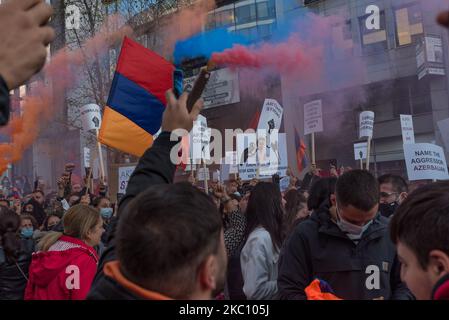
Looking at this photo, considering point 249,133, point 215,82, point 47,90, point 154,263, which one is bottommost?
point 154,263

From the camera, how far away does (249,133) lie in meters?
10.3

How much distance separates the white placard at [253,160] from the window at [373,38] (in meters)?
12.6

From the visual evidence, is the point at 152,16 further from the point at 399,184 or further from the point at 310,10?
the point at 399,184

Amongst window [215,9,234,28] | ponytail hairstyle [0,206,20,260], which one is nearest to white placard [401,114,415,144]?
ponytail hairstyle [0,206,20,260]

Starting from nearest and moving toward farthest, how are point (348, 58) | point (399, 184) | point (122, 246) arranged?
point (122, 246)
point (399, 184)
point (348, 58)

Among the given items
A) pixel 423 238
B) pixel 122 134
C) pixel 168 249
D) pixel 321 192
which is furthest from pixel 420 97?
pixel 168 249

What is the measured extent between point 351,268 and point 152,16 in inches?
584

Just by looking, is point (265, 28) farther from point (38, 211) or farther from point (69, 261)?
point (69, 261)

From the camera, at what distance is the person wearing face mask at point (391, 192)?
18.5ft

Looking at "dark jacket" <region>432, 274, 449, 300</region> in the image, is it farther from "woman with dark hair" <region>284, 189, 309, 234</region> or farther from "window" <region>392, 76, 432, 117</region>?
"window" <region>392, 76, 432, 117</region>

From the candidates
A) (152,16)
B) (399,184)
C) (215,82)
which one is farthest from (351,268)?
(215,82)

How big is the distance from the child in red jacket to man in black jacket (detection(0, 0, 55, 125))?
261cm

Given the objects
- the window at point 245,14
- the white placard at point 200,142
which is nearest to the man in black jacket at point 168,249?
the white placard at point 200,142

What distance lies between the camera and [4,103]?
1.20 metres
